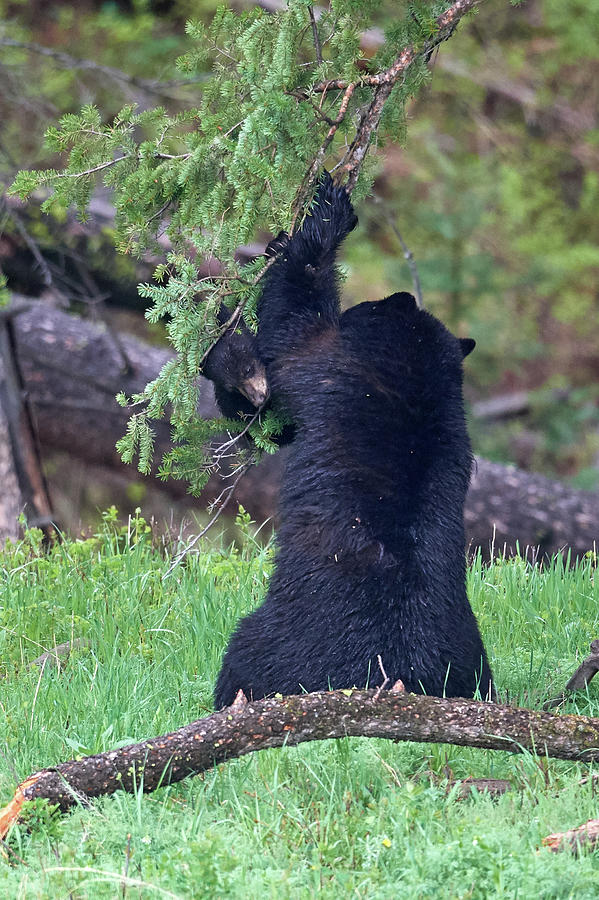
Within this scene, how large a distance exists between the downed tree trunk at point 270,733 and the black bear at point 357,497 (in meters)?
0.50

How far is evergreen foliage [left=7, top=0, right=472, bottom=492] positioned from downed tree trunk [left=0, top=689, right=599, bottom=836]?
0.97 metres

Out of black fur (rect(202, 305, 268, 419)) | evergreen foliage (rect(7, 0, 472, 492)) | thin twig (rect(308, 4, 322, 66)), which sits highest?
thin twig (rect(308, 4, 322, 66))

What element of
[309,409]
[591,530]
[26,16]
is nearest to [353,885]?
[309,409]

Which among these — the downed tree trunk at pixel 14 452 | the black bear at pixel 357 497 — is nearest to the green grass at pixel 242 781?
the black bear at pixel 357 497

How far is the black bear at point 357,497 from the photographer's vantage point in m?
3.46

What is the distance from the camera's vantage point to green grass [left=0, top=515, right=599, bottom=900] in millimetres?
2523

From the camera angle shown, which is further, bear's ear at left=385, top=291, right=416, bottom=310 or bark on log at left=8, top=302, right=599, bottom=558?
bark on log at left=8, top=302, right=599, bottom=558

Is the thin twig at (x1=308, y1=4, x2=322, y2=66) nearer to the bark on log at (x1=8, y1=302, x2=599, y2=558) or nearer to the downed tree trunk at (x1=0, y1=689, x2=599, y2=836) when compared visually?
the downed tree trunk at (x1=0, y1=689, x2=599, y2=836)

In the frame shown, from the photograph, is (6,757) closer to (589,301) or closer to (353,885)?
(353,885)

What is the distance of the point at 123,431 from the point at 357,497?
15.8 ft

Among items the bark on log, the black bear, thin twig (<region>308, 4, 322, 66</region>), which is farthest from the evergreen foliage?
the bark on log

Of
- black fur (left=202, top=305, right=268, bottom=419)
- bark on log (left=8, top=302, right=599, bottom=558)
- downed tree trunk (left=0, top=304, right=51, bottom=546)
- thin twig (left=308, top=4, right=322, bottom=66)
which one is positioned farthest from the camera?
bark on log (left=8, top=302, right=599, bottom=558)

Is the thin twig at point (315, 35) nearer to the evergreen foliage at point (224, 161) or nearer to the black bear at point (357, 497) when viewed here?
the evergreen foliage at point (224, 161)

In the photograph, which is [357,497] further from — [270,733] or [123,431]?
[123,431]
